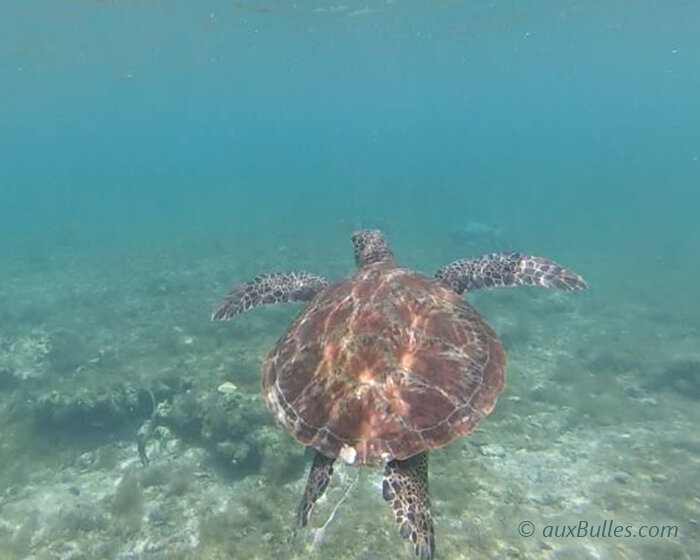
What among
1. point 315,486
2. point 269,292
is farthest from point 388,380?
point 269,292

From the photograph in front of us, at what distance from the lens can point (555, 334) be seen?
53.8 ft

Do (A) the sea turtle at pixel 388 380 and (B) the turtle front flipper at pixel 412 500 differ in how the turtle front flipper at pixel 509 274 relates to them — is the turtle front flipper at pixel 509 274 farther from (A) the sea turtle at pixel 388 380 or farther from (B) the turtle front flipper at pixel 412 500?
(B) the turtle front flipper at pixel 412 500

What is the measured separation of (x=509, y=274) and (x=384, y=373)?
3.64 m

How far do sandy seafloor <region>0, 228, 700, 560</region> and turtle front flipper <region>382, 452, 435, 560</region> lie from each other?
9.03 ft

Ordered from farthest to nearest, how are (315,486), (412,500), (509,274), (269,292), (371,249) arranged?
(371,249), (269,292), (509,274), (315,486), (412,500)

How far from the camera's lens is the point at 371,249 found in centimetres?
901

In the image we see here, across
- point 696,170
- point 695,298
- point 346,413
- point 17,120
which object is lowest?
point 696,170

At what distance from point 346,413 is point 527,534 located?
4.43m

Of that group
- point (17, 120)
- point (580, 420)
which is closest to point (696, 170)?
point (580, 420)

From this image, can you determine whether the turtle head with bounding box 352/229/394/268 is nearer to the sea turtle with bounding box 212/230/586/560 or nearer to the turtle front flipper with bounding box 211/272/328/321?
the turtle front flipper with bounding box 211/272/328/321

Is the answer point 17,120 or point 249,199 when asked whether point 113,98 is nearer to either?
point 17,120

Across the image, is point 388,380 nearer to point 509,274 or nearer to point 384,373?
point 384,373

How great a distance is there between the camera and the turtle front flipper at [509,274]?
785 centimetres

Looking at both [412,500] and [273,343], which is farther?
[273,343]
